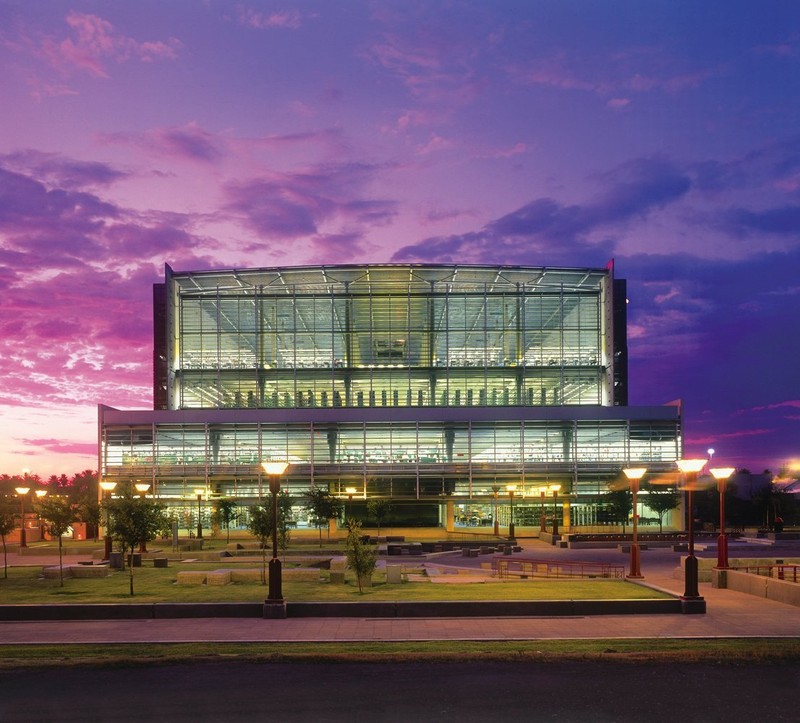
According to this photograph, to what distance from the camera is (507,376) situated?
3243 inches

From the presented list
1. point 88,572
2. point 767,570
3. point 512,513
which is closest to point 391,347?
point 512,513

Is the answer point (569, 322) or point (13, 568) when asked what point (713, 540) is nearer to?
point (569, 322)

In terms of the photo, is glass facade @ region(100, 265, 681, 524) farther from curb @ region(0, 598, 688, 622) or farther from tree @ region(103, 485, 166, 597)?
curb @ region(0, 598, 688, 622)

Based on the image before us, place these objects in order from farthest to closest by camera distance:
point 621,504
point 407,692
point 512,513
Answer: point 621,504, point 512,513, point 407,692

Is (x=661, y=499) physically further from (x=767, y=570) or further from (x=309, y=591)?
(x=309, y=591)

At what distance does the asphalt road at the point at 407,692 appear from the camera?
42.7 ft

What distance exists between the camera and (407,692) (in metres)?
14.2

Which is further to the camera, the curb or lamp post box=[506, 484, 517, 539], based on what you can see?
lamp post box=[506, 484, 517, 539]

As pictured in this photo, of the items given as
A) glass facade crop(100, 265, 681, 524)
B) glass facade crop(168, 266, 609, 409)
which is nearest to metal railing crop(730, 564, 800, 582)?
glass facade crop(100, 265, 681, 524)

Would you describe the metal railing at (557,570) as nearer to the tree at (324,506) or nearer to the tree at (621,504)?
the tree at (324,506)

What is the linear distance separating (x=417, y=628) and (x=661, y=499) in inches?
2219

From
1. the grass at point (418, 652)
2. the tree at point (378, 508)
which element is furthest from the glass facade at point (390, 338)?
the grass at point (418, 652)

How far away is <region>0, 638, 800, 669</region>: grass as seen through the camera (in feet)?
54.3

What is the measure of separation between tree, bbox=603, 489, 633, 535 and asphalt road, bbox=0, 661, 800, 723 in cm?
5552
